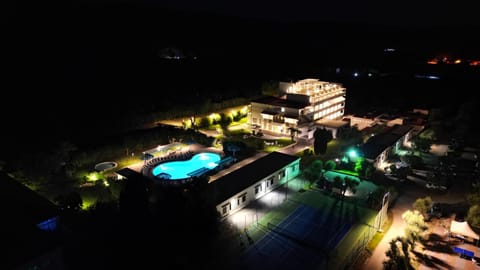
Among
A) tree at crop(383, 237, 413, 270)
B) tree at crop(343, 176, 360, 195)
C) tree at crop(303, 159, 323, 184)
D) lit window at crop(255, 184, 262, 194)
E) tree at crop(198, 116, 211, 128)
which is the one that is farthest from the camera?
tree at crop(198, 116, 211, 128)

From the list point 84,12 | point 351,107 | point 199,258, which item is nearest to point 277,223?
point 199,258

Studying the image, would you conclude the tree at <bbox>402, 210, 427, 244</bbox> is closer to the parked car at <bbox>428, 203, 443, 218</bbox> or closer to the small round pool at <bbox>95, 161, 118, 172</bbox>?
the parked car at <bbox>428, 203, 443, 218</bbox>

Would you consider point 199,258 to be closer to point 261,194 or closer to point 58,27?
point 261,194

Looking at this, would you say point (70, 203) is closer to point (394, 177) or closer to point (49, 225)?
point (49, 225)

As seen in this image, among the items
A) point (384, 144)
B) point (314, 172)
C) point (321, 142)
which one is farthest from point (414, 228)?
point (384, 144)

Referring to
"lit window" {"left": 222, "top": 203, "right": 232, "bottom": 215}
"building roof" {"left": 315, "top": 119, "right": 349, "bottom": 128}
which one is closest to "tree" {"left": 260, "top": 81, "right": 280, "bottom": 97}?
"building roof" {"left": 315, "top": 119, "right": 349, "bottom": 128}
